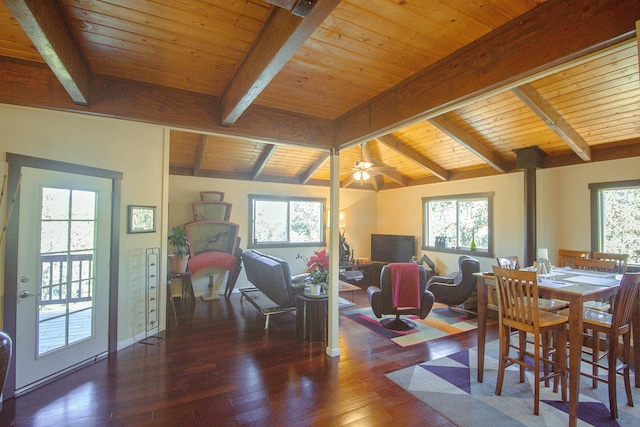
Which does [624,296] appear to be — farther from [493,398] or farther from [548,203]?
[548,203]

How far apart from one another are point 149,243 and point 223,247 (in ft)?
8.07

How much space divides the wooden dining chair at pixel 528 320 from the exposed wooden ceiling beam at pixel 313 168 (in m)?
4.34

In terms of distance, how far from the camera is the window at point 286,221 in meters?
7.29

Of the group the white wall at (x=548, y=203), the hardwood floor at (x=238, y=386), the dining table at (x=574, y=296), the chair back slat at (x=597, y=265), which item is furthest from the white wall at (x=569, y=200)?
the hardwood floor at (x=238, y=386)

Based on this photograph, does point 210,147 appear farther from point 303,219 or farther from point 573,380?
point 573,380

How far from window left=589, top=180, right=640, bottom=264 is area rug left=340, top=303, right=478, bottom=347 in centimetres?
225

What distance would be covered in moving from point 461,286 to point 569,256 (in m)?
1.55

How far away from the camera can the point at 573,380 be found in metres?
2.30

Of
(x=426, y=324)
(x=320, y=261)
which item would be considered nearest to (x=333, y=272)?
(x=320, y=261)

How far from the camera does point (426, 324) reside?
4.74m

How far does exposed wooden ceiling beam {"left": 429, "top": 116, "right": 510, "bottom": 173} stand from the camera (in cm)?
485

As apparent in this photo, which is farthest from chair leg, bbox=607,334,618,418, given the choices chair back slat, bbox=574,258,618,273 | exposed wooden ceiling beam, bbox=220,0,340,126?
exposed wooden ceiling beam, bbox=220,0,340,126

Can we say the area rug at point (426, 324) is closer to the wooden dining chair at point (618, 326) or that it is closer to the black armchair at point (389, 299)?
the black armchair at point (389, 299)

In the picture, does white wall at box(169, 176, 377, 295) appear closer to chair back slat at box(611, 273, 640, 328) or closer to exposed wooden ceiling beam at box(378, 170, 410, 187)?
exposed wooden ceiling beam at box(378, 170, 410, 187)
